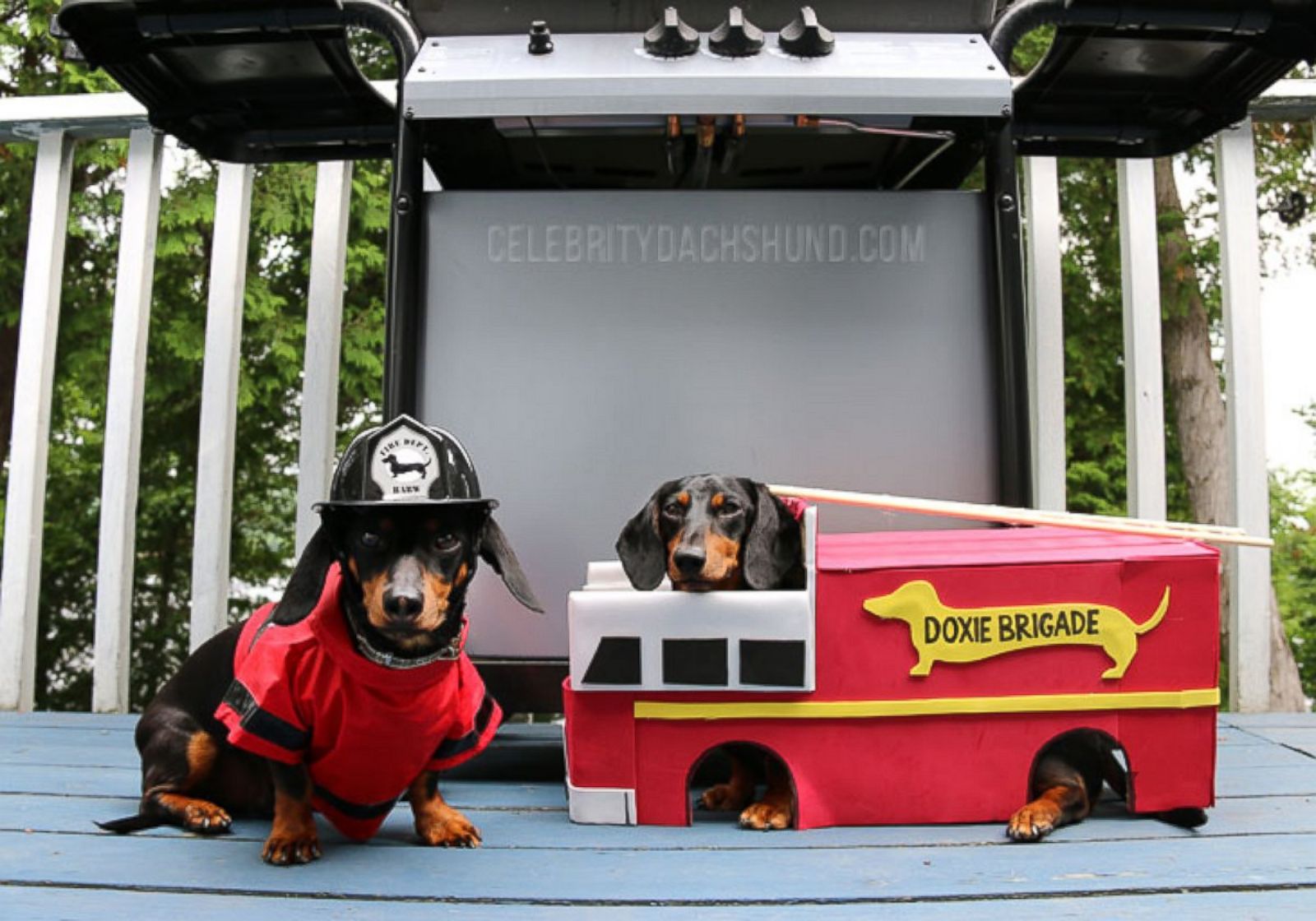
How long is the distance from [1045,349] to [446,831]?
1.90 metres

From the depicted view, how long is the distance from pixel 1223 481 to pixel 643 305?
4.11 meters

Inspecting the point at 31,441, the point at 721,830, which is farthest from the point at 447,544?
the point at 31,441

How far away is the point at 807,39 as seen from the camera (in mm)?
2184

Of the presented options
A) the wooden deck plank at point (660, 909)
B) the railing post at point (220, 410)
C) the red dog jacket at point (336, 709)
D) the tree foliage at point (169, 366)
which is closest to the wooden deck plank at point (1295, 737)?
the wooden deck plank at point (660, 909)

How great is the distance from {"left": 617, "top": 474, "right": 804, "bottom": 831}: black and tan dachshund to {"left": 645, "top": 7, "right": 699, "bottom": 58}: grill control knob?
81 cm

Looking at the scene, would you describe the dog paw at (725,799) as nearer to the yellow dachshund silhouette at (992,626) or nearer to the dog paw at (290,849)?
the yellow dachshund silhouette at (992,626)

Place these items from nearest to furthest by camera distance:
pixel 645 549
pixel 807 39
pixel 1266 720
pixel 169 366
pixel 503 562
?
1. pixel 503 562
2. pixel 645 549
3. pixel 807 39
4. pixel 1266 720
5. pixel 169 366

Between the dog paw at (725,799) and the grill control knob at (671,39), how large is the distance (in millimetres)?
1288

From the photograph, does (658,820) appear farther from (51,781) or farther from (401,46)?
(401,46)

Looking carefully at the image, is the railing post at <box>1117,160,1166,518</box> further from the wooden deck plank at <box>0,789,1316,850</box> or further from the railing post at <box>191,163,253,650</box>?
the railing post at <box>191,163,253,650</box>

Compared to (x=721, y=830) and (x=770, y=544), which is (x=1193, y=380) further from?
(x=721, y=830)

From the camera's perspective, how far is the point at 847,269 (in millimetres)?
2332

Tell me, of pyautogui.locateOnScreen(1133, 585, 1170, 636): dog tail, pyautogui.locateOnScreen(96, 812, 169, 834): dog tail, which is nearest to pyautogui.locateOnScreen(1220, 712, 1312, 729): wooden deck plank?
pyautogui.locateOnScreen(1133, 585, 1170, 636): dog tail

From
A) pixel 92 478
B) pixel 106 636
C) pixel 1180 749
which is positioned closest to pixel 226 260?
pixel 106 636
